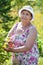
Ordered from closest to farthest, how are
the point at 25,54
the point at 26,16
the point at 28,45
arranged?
1. the point at 28,45
2. the point at 26,16
3. the point at 25,54

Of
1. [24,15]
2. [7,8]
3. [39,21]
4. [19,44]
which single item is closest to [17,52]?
[19,44]

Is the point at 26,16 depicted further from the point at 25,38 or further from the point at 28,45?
the point at 28,45

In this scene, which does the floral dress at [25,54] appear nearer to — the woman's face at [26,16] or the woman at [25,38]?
the woman at [25,38]

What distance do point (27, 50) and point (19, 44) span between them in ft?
0.63

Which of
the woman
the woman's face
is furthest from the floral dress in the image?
the woman's face

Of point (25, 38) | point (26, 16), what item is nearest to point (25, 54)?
point (25, 38)

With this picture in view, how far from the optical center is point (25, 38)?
4992 millimetres

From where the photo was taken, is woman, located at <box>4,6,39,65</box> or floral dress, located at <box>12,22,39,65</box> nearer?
woman, located at <box>4,6,39,65</box>

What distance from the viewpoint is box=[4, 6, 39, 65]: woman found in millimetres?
4832

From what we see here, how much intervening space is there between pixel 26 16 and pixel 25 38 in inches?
13.2

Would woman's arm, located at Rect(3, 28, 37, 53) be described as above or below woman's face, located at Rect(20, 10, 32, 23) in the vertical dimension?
below

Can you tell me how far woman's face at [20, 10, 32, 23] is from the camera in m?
4.92

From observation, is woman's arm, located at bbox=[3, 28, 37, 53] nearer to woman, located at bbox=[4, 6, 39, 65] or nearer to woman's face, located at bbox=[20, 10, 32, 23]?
woman, located at bbox=[4, 6, 39, 65]

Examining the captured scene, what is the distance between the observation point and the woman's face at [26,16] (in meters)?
4.92
